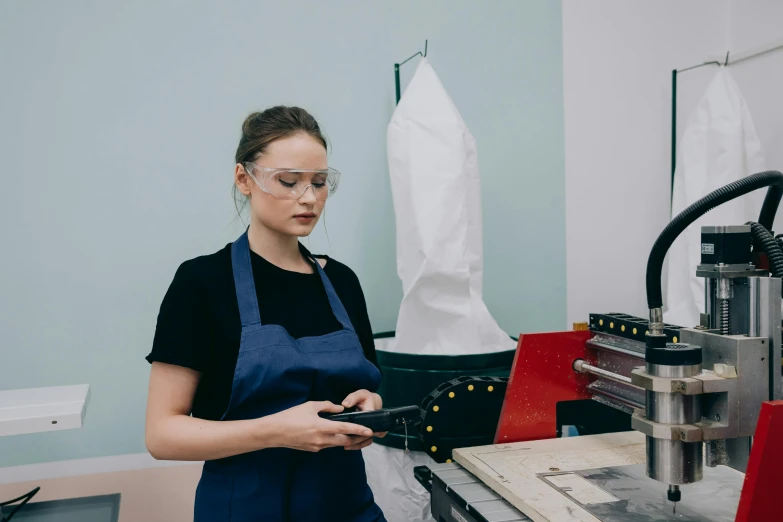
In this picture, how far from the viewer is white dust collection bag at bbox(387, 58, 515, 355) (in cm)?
175

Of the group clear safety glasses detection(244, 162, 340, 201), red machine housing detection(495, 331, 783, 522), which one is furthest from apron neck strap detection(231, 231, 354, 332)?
red machine housing detection(495, 331, 783, 522)

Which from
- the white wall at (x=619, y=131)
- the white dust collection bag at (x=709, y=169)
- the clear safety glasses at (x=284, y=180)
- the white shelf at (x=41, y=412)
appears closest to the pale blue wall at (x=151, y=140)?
the white wall at (x=619, y=131)

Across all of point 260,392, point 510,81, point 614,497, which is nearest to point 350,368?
point 260,392

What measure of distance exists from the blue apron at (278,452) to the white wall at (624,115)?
137cm

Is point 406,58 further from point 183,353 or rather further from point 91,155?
point 183,353

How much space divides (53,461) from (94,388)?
219 millimetres

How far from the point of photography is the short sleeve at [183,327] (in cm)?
110

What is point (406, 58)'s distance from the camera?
210 centimetres

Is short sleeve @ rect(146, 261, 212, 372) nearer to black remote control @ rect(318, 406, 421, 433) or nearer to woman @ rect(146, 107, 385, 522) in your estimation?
woman @ rect(146, 107, 385, 522)

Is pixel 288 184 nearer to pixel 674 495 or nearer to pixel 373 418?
pixel 373 418

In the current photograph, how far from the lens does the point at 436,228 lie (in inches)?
68.6

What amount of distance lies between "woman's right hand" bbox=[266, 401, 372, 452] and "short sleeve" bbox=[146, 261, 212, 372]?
183 millimetres

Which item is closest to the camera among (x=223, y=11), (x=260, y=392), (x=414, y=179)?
(x=260, y=392)

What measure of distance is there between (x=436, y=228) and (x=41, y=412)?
103 cm
